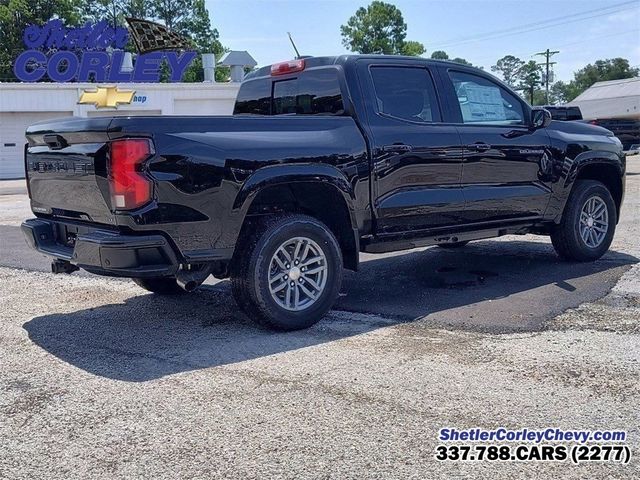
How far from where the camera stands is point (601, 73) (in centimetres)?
8981

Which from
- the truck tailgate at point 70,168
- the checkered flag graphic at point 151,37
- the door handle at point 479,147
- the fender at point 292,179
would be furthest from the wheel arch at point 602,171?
the checkered flag graphic at point 151,37

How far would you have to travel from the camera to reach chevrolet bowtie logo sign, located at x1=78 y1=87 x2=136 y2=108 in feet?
109

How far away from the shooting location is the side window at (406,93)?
611cm

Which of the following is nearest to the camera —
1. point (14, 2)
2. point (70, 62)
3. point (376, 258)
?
point (376, 258)

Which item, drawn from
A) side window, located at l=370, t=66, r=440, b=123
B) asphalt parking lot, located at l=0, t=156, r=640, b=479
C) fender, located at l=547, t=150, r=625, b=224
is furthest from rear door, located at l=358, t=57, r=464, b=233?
fender, located at l=547, t=150, r=625, b=224

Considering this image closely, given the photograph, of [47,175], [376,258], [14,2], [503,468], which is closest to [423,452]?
[503,468]

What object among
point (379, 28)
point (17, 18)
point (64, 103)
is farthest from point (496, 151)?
point (379, 28)

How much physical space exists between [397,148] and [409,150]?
0.42ft

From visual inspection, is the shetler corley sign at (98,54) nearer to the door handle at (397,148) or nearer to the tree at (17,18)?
the tree at (17,18)

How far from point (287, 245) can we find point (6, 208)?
13391 millimetres

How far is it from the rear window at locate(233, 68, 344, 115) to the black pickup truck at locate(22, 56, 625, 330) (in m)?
0.02

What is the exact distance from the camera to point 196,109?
35969 millimetres

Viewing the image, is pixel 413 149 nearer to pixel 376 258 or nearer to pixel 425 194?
pixel 425 194

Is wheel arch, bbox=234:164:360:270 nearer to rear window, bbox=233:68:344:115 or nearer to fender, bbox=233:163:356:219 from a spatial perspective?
fender, bbox=233:163:356:219
